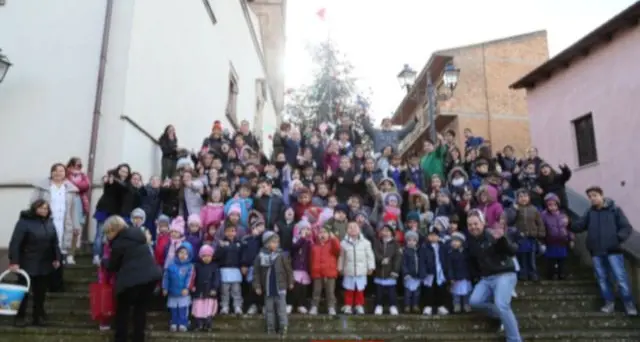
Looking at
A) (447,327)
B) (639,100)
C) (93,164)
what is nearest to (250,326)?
(447,327)

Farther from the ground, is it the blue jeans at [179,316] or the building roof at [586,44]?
the building roof at [586,44]

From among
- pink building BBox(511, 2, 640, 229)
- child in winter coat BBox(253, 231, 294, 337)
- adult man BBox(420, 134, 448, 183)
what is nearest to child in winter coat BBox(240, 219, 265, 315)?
child in winter coat BBox(253, 231, 294, 337)

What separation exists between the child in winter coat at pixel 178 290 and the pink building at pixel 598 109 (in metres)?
10.1

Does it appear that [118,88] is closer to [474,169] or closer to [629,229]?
[474,169]

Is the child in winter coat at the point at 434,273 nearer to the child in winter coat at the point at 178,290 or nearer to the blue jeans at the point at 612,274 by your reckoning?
the blue jeans at the point at 612,274

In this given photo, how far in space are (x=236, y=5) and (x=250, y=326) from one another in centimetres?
1317

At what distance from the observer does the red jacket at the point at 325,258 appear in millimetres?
7056

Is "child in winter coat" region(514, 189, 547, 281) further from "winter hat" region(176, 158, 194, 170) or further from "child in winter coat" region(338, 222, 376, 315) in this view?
"winter hat" region(176, 158, 194, 170)

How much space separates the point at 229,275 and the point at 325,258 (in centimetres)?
135

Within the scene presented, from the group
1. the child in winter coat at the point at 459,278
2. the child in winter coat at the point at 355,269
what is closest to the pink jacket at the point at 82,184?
the child in winter coat at the point at 355,269

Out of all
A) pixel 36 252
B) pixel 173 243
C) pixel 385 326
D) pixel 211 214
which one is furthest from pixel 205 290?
pixel 385 326

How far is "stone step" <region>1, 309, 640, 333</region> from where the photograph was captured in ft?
21.8

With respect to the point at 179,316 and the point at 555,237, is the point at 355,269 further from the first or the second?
the point at 555,237

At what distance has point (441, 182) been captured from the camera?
30.8 feet
